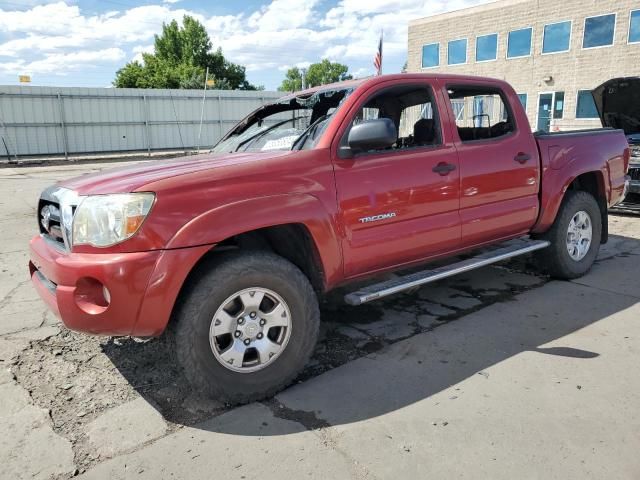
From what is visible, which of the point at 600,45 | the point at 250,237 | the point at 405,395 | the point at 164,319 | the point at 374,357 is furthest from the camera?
the point at 600,45

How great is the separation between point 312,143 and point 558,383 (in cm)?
209

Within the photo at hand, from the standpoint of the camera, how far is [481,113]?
4.94 metres

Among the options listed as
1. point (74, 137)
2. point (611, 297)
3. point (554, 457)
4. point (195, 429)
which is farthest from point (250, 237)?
point (74, 137)

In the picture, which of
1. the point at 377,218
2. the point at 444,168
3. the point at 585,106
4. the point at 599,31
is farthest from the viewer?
the point at 585,106

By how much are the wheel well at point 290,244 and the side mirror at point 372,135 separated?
61 centimetres

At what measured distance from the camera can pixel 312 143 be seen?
10.8 feet

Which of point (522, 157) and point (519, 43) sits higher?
point (519, 43)

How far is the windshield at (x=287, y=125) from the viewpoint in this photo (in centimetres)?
346

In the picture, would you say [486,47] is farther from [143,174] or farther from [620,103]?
[143,174]

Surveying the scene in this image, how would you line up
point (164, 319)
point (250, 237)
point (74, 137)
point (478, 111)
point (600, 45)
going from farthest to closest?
point (600, 45) → point (74, 137) → point (478, 111) → point (250, 237) → point (164, 319)

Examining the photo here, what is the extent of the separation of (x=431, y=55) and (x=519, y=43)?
574 centimetres

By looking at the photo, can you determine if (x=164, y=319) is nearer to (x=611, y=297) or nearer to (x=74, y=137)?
(x=611, y=297)

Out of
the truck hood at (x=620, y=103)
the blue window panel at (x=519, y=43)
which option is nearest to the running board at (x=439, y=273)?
the truck hood at (x=620, y=103)

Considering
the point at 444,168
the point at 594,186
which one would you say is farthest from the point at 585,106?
the point at 444,168
